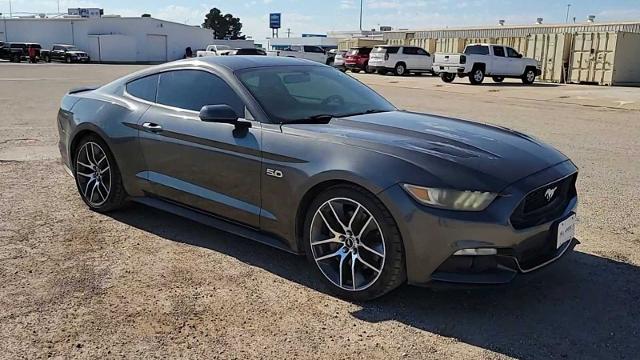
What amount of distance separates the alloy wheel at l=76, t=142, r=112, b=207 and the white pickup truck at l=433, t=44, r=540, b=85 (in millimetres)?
24143

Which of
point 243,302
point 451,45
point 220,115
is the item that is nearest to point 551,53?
point 451,45

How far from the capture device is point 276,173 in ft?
12.7

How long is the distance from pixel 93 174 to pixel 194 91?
1424 millimetres

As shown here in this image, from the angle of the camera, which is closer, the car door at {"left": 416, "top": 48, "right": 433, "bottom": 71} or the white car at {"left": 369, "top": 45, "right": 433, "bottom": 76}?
the white car at {"left": 369, "top": 45, "right": 433, "bottom": 76}

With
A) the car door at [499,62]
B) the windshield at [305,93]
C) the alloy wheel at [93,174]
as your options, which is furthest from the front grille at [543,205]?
the car door at [499,62]

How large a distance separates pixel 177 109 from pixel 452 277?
102 inches

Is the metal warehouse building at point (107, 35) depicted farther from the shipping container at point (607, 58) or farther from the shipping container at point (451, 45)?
the shipping container at point (607, 58)

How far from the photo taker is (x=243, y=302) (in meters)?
3.61

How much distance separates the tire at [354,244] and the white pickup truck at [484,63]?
25088 millimetres

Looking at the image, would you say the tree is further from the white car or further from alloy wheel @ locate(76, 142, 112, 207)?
alloy wheel @ locate(76, 142, 112, 207)

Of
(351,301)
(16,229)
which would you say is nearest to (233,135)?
(351,301)

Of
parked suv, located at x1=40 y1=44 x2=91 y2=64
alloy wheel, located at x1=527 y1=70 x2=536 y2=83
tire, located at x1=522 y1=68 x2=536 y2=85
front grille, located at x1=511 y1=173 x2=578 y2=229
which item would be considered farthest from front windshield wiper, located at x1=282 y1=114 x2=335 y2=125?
parked suv, located at x1=40 y1=44 x2=91 y2=64

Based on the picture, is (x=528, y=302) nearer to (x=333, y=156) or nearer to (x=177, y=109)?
(x=333, y=156)

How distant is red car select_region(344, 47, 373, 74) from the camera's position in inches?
1468
